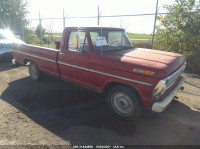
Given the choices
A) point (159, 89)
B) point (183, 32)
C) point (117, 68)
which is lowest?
point (159, 89)

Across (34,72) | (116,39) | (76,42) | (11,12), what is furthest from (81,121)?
(11,12)

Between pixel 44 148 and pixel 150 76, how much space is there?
223 cm

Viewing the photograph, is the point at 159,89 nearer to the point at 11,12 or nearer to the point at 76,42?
the point at 76,42

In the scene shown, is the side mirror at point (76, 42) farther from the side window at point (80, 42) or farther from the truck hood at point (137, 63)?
the truck hood at point (137, 63)

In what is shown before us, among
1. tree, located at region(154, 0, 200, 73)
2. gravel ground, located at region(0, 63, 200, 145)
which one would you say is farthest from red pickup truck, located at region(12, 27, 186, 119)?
tree, located at region(154, 0, 200, 73)

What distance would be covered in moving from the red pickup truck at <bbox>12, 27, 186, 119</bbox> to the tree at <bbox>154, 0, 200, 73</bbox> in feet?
11.4

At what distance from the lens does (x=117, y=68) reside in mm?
3160

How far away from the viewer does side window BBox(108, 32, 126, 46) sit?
13.0ft

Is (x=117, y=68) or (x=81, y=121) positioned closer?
(x=117, y=68)

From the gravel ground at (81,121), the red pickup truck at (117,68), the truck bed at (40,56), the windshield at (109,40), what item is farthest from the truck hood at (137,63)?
the truck bed at (40,56)

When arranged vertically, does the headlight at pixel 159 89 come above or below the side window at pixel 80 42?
below

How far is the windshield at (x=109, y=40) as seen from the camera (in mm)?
3643

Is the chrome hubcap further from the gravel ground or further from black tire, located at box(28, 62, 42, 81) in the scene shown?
black tire, located at box(28, 62, 42, 81)

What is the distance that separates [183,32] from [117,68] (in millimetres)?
5395
